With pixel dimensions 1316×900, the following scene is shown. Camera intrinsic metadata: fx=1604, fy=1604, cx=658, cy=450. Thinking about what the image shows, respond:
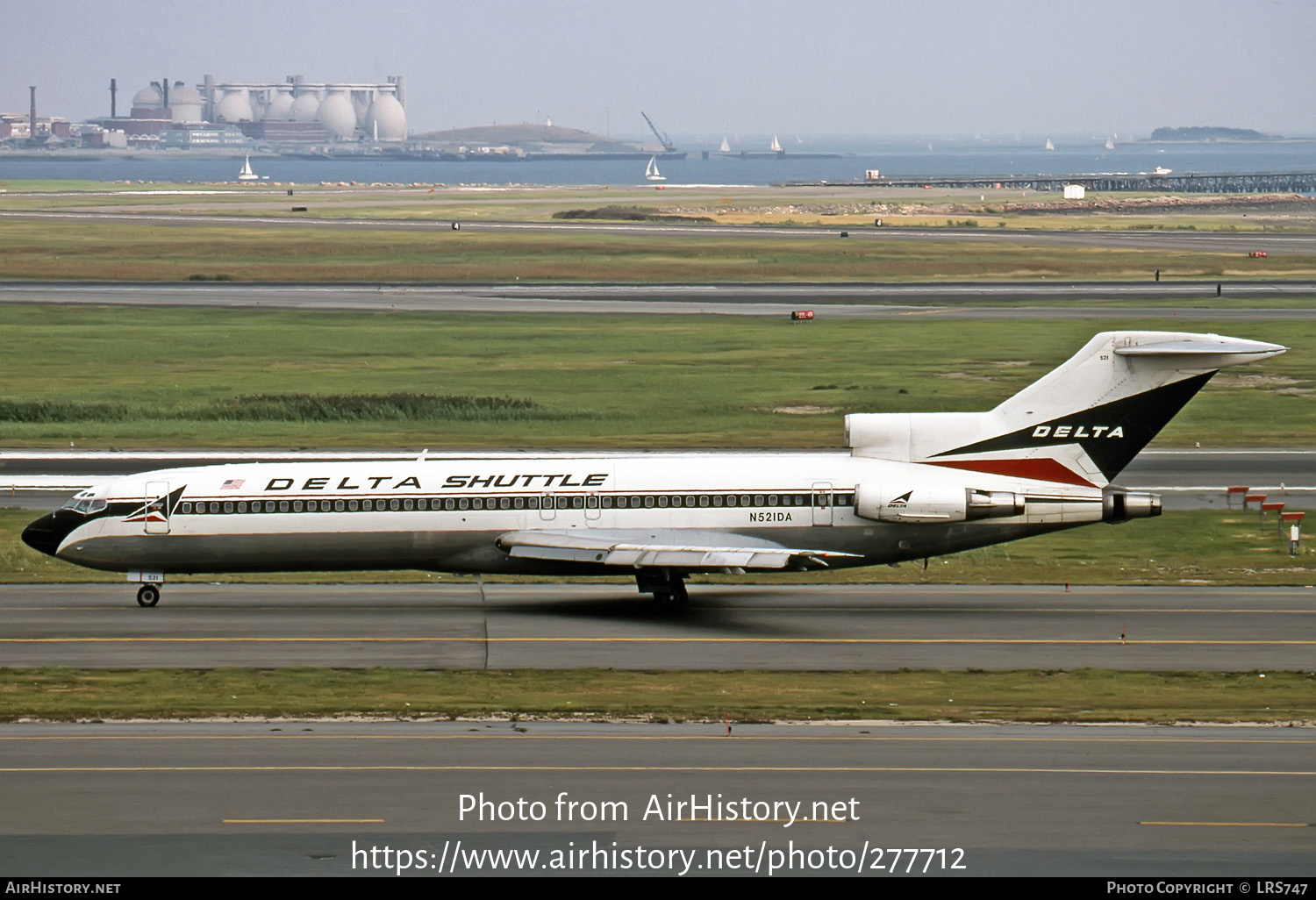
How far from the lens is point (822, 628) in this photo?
37000 mm

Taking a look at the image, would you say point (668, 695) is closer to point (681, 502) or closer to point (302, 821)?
point (681, 502)

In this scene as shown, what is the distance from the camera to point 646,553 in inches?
1483

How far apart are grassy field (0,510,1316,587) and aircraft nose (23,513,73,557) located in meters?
3.22

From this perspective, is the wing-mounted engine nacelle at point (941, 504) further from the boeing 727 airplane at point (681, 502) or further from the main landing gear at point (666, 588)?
the main landing gear at point (666, 588)

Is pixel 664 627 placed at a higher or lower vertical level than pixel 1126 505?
lower

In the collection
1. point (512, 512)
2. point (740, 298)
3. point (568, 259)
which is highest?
point (568, 259)

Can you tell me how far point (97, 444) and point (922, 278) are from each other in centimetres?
7829

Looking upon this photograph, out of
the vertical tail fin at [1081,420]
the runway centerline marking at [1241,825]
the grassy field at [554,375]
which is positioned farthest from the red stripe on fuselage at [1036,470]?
the grassy field at [554,375]

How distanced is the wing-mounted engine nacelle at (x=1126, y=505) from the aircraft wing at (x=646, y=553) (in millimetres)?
6079

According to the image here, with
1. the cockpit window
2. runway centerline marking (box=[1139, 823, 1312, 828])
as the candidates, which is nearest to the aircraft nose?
the cockpit window

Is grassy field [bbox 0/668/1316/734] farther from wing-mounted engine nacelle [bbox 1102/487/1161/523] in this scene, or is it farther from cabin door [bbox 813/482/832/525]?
cabin door [bbox 813/482/832/525]

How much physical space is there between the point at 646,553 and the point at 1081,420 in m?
10.8

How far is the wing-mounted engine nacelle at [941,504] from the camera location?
37656mm

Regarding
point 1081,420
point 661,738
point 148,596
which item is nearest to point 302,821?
point 661,738
